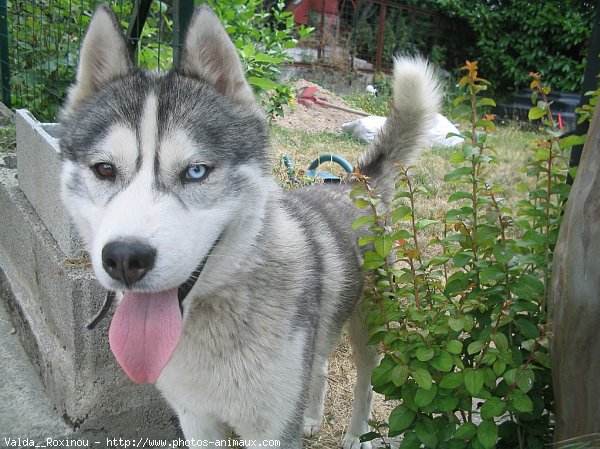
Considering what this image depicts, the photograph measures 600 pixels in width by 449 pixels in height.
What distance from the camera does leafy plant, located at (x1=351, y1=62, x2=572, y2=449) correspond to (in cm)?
171

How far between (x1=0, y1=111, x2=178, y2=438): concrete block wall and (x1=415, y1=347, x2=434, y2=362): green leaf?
1.30m

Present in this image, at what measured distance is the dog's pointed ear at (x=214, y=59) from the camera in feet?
6.01

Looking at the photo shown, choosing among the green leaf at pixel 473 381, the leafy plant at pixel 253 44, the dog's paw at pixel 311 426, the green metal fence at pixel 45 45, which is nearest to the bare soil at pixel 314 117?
the leafy plant at pixel 253 44

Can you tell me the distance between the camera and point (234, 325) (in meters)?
1.87

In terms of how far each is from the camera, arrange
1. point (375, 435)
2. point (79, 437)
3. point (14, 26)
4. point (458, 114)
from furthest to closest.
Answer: point (14, 26), point (79, 437), point (375, 435), point (458, 114)

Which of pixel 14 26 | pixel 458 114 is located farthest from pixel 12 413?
pixel 14 26

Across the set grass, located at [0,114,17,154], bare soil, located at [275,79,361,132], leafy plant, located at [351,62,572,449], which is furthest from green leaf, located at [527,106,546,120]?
bare soil, located at [275,79,361,132]

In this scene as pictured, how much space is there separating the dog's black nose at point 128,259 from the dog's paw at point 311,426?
5.26 feet

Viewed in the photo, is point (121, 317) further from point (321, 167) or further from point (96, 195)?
point (321, 167)

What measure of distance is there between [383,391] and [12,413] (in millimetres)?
1770

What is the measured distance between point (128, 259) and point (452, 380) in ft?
3.42

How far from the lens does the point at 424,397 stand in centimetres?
177

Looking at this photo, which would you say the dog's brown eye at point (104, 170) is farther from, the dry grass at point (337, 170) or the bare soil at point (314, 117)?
the bare soil at point (314, 117)

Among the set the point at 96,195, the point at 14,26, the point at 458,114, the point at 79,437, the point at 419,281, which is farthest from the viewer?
the point at 14,26
